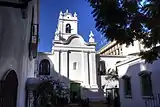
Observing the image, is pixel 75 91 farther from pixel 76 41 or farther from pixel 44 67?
pixel 76 41

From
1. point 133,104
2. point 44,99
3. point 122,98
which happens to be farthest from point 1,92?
point 122,98

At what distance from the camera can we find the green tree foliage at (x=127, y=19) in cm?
350

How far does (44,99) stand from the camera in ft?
26.5

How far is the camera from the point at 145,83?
36.9 feet

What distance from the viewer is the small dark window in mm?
10821

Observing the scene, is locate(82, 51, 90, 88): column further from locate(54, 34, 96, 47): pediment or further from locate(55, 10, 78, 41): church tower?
locate(55, 10, 78, 41): church tower

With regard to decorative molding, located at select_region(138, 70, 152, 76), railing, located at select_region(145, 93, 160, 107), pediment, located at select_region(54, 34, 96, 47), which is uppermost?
pediment, located at select_region(54, 34, 96, 47)

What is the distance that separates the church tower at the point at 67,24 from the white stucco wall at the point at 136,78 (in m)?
16.8

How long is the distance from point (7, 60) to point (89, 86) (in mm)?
22579

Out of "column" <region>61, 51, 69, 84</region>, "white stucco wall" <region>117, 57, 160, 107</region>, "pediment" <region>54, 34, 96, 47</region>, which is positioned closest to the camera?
"white stucco wall" <region>117, 57, 160, 107</region>

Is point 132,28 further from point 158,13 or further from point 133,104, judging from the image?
point 133,104

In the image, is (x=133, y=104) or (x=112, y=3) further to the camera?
(x=133, y=104)

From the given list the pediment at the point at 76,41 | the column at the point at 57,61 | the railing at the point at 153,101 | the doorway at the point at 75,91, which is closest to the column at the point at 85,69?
the doorway at the point at 75,91

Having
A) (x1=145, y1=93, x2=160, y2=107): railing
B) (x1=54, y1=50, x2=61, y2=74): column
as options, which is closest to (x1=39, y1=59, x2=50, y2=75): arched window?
(x1=54, y1=50, x2=61, y2=74): column
